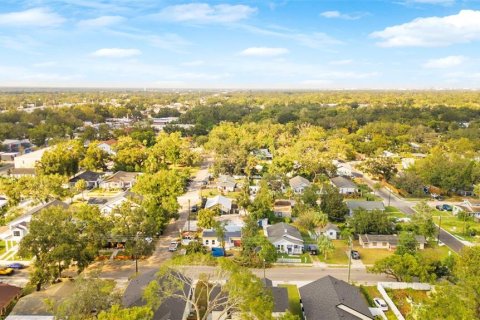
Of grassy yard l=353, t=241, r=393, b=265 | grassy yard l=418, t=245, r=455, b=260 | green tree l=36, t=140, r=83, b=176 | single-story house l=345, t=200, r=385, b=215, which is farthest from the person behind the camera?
green tree l=36, t=140, r=83, b=176

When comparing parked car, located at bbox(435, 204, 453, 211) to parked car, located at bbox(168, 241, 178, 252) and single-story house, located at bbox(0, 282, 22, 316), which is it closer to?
parked car, located at bbox(168, 241, 178, 252)

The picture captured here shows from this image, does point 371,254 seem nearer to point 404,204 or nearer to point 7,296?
point 404,204

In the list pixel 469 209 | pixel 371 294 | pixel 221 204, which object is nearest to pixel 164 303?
pixel 371 294

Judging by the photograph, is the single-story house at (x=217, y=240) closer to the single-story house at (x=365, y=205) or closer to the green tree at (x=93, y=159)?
the single-story house at (x=365, y=205)

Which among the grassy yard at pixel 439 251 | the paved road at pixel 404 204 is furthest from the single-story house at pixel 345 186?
the grassy yard at pixel 439 251

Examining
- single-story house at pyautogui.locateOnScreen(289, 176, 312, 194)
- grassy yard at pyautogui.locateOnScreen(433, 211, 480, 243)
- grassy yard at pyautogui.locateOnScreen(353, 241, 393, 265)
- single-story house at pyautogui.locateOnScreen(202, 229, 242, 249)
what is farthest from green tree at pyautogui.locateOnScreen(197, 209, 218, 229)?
grassy yard at pyautogui.locateOnScreen(433, 211, 480, 243)

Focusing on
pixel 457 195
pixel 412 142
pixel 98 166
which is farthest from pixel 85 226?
pixel 412 142

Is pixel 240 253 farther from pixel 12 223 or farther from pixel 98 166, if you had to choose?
pixel 98 166
